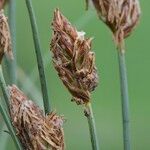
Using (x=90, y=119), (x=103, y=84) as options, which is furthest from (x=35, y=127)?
(x=103, y=84)

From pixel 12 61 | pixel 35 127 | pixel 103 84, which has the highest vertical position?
pixel 103 84

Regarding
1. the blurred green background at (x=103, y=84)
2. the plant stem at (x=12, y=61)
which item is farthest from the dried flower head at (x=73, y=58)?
the blurred green background at (x=103, y=84)

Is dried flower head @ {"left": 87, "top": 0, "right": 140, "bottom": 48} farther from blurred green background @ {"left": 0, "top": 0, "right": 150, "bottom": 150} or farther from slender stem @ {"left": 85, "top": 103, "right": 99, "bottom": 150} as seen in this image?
blurred green background @ {"left": 0, "top": 0, "right": 150, "bottom": 150}

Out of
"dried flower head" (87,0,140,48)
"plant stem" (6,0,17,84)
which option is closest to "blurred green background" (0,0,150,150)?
"plant stem" (6,0,17,84)

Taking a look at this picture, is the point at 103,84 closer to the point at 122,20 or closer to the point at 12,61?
the point at 12,61

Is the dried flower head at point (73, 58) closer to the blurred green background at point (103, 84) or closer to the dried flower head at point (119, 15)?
the dried flower head at point (119, 15)

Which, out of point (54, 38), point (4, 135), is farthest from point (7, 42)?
point (4, 135)
